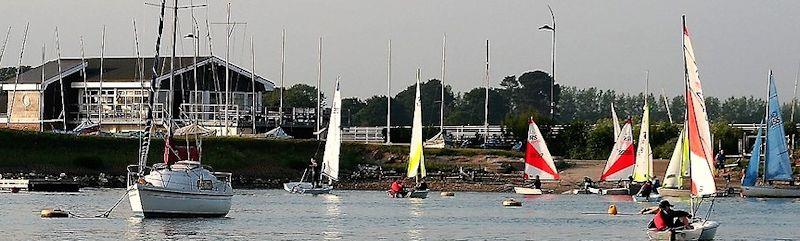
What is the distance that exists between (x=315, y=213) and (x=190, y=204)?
11.0m

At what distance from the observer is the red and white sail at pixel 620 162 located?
86500 millimetres

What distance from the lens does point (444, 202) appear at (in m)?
74.4

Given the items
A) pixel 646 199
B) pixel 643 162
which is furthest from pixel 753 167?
pixel 643 162

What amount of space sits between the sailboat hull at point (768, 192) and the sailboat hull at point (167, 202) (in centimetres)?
3463

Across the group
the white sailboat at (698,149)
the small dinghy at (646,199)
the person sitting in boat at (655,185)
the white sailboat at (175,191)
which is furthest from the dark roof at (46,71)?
the white sailboat at (698,149)

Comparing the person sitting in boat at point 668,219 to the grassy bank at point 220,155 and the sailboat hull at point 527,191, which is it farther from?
the grassy bank at point 220,155

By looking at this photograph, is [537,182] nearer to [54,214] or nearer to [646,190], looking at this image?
[646,190]

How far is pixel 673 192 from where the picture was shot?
81.2 m

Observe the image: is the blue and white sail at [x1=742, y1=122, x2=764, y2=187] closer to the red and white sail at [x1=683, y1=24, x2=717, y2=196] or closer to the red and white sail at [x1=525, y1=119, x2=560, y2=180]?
the red and white sail at [x1=525, y1=119, x2=560, y2=180]

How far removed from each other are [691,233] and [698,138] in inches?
103

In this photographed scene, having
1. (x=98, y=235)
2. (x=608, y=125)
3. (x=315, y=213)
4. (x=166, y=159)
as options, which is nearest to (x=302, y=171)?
(x=608, y=125)

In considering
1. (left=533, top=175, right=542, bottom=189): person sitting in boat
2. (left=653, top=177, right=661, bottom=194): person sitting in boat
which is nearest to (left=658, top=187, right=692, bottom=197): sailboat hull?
(left=653, top=177, right=661, bottom=194): person sitting in boat

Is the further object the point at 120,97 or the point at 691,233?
the point at 120,97

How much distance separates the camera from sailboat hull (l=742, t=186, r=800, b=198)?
79506 mm
